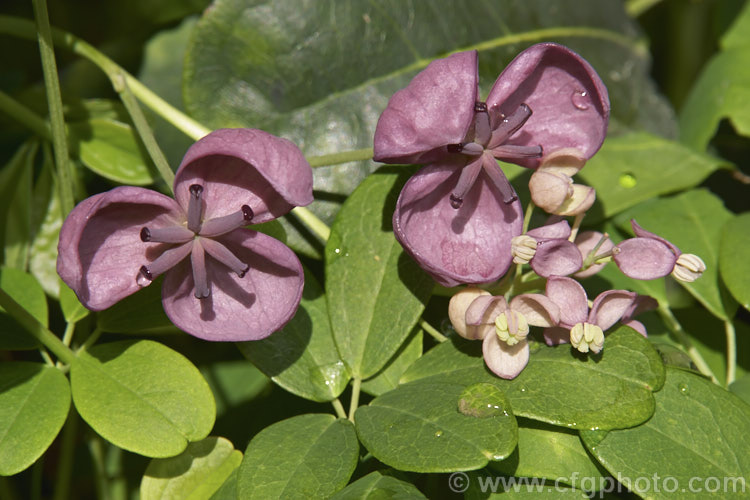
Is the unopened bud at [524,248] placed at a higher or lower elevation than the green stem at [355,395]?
higher

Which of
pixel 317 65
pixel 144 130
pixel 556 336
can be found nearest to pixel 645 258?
pixel 556 336

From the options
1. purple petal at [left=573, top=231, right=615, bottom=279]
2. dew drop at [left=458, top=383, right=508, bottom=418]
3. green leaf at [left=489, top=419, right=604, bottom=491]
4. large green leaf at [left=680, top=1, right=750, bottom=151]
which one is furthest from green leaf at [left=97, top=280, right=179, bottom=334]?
large green leaf at [left=680, top=1, right=750, bottom=151]

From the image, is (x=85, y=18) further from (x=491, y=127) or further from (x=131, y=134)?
(x=491, y=127)

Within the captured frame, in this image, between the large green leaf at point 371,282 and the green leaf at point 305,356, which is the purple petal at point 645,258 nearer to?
the large green leaf at point 371,282

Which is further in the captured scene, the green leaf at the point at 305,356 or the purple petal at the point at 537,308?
the green leaf at the point at 305,356

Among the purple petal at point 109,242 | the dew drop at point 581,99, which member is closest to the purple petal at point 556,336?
the dew drop at point 581,99

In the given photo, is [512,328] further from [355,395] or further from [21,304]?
[21,304]
